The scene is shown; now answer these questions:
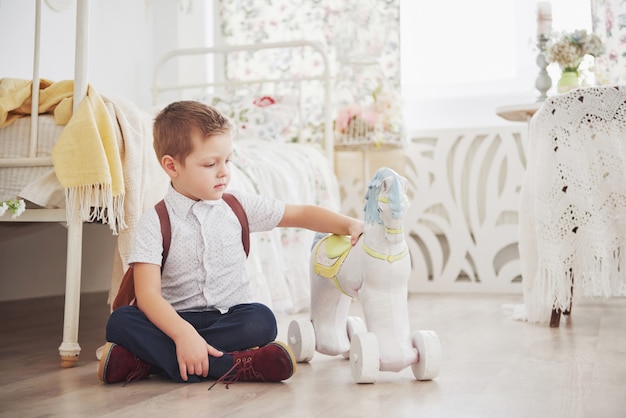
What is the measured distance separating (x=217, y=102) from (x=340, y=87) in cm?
58

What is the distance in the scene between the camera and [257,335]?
4.75ft

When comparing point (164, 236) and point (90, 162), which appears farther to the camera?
point (90, 162)

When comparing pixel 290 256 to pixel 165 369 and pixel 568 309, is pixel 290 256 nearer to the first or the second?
pixel 568 309

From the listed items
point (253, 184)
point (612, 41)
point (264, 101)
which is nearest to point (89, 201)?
point (253, 184)

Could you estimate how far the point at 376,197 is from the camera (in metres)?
1.41

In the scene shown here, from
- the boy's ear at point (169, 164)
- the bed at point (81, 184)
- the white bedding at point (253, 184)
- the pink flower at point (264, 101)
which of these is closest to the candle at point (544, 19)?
the white bedding at point (253, 184)

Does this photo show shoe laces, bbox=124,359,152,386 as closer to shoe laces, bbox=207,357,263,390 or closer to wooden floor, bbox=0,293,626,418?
wooden floor, bbox=0,293,626,418

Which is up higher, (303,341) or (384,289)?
(384,289)

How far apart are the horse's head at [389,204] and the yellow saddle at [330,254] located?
0.40 ft

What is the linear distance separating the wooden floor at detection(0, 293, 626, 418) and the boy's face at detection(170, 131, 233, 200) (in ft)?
1.20

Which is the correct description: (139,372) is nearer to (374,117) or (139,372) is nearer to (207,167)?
(207,167)

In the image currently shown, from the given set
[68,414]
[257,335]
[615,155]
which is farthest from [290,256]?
[68,414]

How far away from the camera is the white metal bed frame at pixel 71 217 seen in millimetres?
1620

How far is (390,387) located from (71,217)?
0.80 meters
